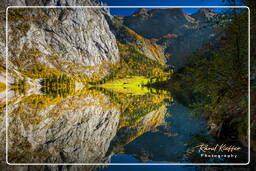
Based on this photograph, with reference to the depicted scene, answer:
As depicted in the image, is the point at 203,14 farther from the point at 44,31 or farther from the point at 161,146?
the point at 44,31

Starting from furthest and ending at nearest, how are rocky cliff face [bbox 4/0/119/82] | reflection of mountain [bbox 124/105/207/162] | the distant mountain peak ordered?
rocky cliff face [bbox 4/0/119/82]
the distant mountain peak
reflection of mountain [bbox 124/105/207/162]

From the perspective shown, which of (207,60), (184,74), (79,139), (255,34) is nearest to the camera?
(255,34)

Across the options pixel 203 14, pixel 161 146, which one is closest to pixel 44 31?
pixel 203 14

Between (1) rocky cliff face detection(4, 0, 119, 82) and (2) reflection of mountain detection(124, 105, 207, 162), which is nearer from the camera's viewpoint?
(2) reflection of mountain detection(124, 105, 207, 162)

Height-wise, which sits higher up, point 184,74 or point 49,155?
point 184,74

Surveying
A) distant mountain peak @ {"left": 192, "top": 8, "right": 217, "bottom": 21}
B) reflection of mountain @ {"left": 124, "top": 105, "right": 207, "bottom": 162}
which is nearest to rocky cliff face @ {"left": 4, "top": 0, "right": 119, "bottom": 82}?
distant mountain peak @ {"left": 192, "top": 8, "right": 217, "bottom": 21}

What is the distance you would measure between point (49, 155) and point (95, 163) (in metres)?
1.44

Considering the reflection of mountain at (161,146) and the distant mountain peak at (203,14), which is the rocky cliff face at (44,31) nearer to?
the distant mountain peak at (203,14)

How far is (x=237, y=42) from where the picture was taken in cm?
457

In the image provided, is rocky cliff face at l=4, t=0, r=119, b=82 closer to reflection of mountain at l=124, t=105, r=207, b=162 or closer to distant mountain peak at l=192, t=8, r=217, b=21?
distant mountain peak at l=192, t=8, r=217, b=21

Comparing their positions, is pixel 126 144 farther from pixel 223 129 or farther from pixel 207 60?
pixel 207 60

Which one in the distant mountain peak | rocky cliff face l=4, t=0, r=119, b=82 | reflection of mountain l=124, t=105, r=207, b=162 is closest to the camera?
reflection of mountain l=124, t=105, r=207, b=162

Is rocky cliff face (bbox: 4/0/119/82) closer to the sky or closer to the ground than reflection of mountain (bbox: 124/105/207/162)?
closer to the sky

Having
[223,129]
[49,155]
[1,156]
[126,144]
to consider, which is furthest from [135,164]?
[1,156]
